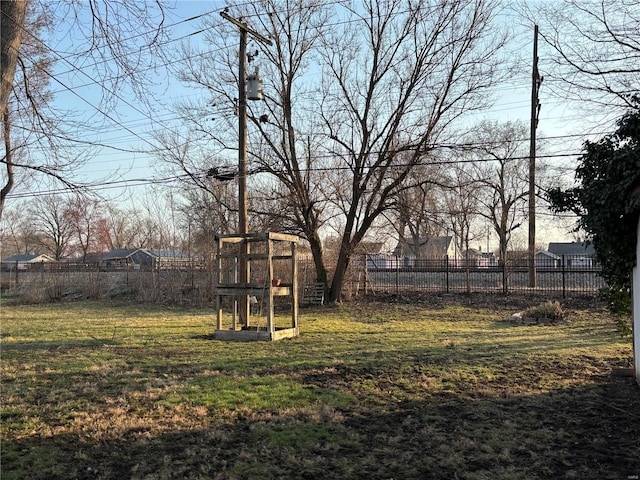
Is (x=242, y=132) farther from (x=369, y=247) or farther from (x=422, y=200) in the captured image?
(x=369, y=247)

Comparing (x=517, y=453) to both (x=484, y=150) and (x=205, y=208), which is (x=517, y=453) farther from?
(x=205, y=208)

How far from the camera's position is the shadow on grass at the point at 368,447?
3670mm

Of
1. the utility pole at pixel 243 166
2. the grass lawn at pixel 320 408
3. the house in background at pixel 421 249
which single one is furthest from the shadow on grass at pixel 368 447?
the house in background at pixel 421 249

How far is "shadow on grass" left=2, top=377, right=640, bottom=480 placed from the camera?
12.0 feet

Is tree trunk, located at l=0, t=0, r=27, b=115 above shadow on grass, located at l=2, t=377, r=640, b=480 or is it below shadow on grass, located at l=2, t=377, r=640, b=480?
above

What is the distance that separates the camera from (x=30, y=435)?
4.33 meters

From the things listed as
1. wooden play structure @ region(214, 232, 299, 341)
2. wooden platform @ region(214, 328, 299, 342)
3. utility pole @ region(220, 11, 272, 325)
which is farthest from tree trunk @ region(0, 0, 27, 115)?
utility pole @ region(220, 11, 272, 325)

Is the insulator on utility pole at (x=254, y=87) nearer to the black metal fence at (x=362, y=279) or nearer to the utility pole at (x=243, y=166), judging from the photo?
the utility pole at (x=243, y=166)

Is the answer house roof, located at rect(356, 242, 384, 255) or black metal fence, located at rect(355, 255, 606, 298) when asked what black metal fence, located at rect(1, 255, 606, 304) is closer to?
black metal fence, located at rect(355, 255, 606, 298)

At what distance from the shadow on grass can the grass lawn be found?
2cm

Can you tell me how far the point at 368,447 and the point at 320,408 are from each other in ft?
3.83

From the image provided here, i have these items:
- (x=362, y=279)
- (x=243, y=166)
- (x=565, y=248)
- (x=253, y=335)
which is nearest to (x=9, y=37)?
(x=253, y=335)

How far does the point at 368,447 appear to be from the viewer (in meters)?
4.21

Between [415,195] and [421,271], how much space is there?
Answer: 190 inches
